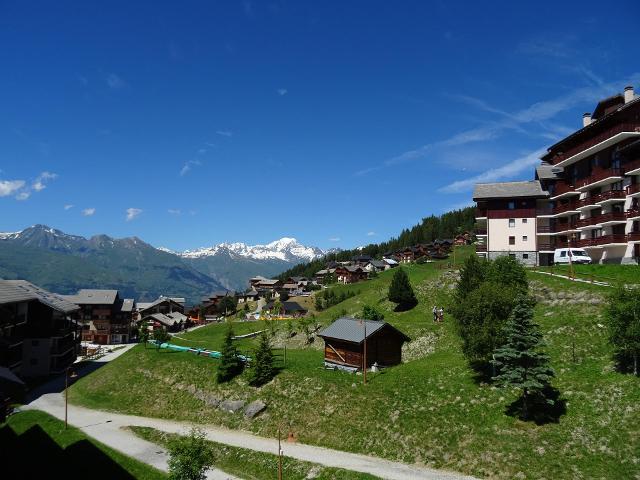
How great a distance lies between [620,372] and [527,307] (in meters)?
7.86

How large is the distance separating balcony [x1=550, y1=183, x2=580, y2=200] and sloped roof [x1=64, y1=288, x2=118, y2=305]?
10237cm

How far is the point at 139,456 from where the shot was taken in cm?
3591

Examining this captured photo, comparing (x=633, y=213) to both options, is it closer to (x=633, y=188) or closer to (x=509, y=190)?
(x=633, y=188)

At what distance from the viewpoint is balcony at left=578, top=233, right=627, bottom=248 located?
173ft

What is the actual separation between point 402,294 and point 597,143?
1298 inches

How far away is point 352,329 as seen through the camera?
4731cm

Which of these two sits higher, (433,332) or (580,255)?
A: (580,255)

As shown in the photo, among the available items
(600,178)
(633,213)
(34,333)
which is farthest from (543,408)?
(34,333)

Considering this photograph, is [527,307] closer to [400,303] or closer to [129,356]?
[400,303]

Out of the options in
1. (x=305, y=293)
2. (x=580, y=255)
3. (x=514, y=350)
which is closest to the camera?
(x=514, y=350)

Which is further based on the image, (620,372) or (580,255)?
(580,255)

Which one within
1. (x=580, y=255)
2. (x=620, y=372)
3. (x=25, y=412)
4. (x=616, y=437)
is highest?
(x=580, y=255)

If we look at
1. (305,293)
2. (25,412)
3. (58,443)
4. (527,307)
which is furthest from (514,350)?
(305,293)

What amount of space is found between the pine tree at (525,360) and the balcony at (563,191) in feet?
129
